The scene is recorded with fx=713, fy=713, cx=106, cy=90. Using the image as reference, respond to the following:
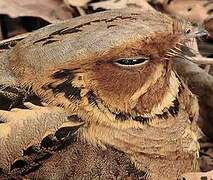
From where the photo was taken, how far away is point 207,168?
3.14 m

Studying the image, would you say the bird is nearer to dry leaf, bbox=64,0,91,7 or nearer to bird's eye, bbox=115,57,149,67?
bird's eye, bbox=115,57,149,67

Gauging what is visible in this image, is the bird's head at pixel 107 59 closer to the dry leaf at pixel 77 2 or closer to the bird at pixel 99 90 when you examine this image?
the bird at pixel 99 90

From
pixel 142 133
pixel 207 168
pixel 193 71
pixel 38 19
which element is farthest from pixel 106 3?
pixel 142 133

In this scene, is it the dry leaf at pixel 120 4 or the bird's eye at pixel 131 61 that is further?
the dry leaf at pixel 120 4

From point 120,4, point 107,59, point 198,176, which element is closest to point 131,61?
point 107,59

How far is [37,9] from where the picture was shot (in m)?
3.56

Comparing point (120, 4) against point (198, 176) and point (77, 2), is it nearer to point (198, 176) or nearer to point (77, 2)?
point (77, 2)

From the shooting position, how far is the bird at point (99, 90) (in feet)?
7.45

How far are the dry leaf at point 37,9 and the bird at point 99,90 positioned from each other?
104cm

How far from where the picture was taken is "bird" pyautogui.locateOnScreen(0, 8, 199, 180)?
227 cm

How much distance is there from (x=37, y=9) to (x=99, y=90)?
136cm

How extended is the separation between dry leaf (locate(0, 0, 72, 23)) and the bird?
40.8 inches

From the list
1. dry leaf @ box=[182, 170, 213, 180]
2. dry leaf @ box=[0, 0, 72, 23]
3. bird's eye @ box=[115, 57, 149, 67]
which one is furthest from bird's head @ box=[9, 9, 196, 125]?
A: dry leaf @ box=[0, 0, 72, 23]

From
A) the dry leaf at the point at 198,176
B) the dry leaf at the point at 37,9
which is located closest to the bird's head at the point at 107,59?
the dry leaf at the point at 198,176
